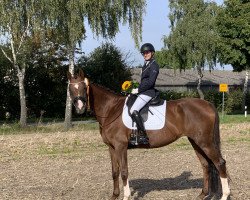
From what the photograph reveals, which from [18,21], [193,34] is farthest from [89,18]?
[193,34]

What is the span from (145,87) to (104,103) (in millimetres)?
911

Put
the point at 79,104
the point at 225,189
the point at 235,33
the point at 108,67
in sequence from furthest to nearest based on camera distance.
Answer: the point at 108,67 → the point at 235,33 → the point at 225,189 → the point at 79,104

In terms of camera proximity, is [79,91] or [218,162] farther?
[218,162]

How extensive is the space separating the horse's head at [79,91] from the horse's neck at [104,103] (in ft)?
1.08

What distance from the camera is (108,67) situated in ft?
128

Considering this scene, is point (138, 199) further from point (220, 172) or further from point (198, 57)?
point (198, 57)

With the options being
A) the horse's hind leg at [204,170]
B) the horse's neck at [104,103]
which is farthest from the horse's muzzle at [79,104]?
the horse's hind leg at [204,170]

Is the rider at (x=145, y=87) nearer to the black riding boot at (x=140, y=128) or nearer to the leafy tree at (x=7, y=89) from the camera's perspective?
the black riding boot at (x=140, y=128)

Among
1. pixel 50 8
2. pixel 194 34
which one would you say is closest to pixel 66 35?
pixel 50 8

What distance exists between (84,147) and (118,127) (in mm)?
8755

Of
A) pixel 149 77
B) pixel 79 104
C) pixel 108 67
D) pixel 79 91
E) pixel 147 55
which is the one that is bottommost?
pixel 108 67

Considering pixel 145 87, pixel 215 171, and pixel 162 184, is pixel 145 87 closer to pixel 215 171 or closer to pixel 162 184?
pixel 215 171

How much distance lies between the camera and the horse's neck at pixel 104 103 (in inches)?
340

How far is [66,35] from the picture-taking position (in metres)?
26.4
